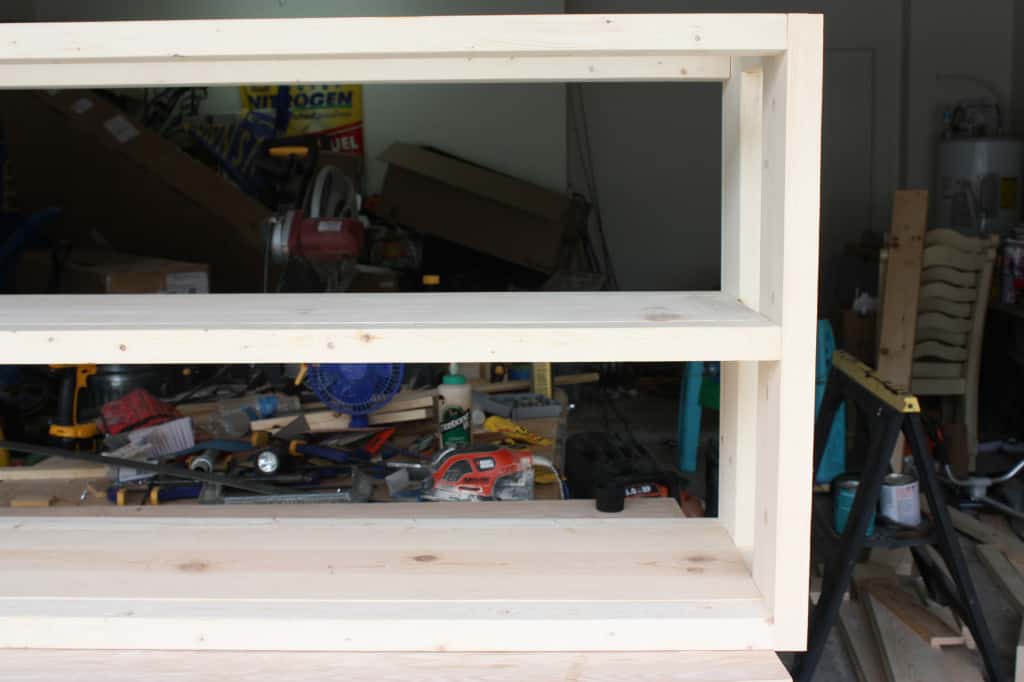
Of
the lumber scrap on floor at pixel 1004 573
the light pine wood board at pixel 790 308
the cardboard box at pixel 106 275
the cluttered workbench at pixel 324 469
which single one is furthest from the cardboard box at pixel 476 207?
the light pine wood board at pixel 790 308

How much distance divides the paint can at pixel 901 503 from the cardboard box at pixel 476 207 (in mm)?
3429

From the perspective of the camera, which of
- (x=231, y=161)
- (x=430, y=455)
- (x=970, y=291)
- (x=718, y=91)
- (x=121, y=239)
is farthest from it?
(x=718, y=91)

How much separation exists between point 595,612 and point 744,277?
17.6 inches

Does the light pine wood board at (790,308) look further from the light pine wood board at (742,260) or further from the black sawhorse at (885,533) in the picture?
the black sawhorse at (885,533)

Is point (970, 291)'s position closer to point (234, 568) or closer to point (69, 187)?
point (234, 568)

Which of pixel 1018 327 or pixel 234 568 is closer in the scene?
pixel 234 568

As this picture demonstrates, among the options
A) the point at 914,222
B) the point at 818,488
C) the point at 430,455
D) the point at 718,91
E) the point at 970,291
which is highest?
the point at 718,91

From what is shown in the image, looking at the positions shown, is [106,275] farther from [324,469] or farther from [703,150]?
[703,150]

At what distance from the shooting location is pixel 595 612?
1.00 metres

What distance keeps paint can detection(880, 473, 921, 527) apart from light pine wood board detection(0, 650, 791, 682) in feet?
4.93

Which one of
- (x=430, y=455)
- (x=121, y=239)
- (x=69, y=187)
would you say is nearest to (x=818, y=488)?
(x=430, y=455)

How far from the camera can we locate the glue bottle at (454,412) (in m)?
2.00

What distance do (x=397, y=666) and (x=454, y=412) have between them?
1080 mm

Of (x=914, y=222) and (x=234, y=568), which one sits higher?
(x=914, y=222)
